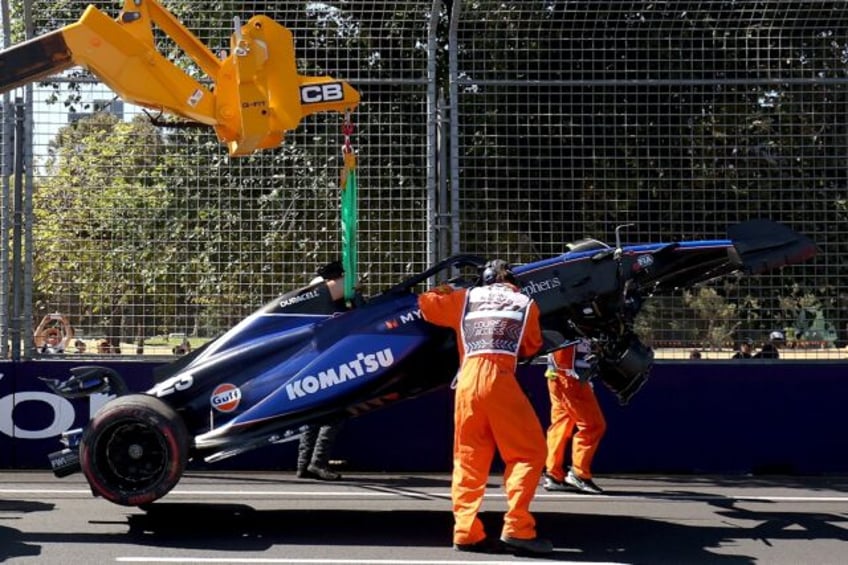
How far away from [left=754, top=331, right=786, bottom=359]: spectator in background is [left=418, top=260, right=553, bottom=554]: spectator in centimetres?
422

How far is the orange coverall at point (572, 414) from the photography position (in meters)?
9.50

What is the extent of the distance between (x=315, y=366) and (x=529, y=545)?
6.31 feet

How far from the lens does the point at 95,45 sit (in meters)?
7.82

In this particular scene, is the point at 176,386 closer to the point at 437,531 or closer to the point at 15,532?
the point at 15,532

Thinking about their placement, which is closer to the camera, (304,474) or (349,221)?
(349,221)

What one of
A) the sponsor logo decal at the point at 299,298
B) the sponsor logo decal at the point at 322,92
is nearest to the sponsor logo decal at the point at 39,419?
the sponsor logo decal at the point at 299,298

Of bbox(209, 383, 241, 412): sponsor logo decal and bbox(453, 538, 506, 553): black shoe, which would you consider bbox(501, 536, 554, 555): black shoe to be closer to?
bbox(453, 538, 506, 553): black shoe

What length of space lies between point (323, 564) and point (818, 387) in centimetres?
578

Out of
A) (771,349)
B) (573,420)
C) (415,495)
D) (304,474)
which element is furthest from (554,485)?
(771,349)

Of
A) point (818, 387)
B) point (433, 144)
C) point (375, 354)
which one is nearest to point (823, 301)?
point (818, 387)

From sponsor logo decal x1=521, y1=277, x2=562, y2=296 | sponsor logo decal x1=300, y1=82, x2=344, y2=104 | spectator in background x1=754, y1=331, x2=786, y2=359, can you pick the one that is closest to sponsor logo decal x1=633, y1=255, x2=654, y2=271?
sponsor logo decal x1=521, y1=277, x2=562, y2=296

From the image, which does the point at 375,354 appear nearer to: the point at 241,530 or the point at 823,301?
the point at 241,530

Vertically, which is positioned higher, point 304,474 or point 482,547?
point 304,474

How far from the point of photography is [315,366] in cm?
791
